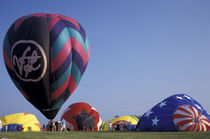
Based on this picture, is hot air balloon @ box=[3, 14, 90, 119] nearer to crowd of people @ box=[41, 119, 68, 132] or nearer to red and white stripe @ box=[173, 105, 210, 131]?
crowd of people @ box=[41, 119, 68, 132]

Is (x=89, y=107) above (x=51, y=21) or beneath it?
beneath

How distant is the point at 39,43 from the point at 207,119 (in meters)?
13.0

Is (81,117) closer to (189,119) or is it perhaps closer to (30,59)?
(30,59)

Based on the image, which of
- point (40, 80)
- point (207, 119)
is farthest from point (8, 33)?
point (207, 119)

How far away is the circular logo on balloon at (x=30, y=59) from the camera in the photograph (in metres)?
16.4

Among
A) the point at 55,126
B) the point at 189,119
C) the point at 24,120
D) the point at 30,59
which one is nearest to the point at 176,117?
the point at 189,119

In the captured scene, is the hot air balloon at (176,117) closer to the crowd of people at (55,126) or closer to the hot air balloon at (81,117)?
the crowd of people at (55,126)

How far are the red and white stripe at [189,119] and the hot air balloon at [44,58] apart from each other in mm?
7624

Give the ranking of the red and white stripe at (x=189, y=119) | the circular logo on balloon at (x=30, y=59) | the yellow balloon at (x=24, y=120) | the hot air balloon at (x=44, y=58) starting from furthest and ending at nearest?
the yellow balloon at (x=24, y=120)
the red and white stripe at (x=189, y=119)
the hot air balloon at (x=44, y=58)
the circular logo on balloon at (x=30, y=59)

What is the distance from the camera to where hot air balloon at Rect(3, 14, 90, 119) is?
1647 centimetres

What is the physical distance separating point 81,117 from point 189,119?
13123mm

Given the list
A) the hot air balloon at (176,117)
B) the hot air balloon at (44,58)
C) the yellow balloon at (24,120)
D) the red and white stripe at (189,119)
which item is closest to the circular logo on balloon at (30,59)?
the hot air balloon at (44,58)

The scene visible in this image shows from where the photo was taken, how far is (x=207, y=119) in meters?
18.8

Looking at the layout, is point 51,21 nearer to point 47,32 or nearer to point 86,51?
point 47,32
